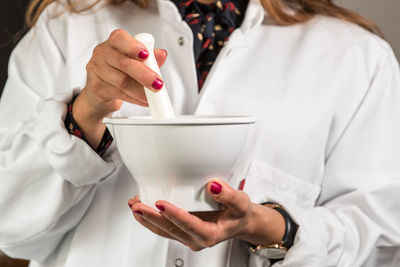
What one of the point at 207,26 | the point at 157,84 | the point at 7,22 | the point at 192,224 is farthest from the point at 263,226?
the point at 7,22

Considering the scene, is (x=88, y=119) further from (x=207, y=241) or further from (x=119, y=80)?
(x=207, y=241)

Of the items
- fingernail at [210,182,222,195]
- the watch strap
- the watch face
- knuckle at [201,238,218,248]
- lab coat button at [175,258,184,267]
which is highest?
fingernail at [210,182,222,195]

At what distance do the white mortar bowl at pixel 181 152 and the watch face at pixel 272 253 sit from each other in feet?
0.61

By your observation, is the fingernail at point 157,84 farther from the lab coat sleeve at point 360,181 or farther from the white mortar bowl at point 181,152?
the lab coat sleeve at point 360,181

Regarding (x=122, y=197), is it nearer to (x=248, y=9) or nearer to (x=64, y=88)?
(x=64, y=88)

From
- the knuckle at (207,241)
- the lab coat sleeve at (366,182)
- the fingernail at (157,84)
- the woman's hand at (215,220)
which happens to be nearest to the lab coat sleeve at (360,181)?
the lab coat sleeve at (366,182)

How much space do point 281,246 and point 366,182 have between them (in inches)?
8.8

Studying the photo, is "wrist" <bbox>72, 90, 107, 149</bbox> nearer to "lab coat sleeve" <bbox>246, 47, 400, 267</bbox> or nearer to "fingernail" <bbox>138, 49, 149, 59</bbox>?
"fingernail" <bbox>138, 49, 149, 59</bbox>

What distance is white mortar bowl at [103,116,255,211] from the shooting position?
0.60 metres

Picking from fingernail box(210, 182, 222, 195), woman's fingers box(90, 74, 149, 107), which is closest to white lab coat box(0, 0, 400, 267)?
woman's fingers box(90, 74, 149, 107)

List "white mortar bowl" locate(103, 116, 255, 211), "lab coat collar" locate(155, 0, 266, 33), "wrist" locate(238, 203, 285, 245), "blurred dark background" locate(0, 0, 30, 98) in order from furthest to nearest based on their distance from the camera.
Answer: "blurred dark background" locate(0, 0, 30, 98)
"lab coat collar" locate(155, 0, 266, 33)
"wrist" locate(238, 203, 285, 245)
"white mortar bowl" locate(103, 116, 255, 211)

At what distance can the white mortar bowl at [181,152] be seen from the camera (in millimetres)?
604

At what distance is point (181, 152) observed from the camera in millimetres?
614

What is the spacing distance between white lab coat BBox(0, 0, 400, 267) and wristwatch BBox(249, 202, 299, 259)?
0.02 meters
